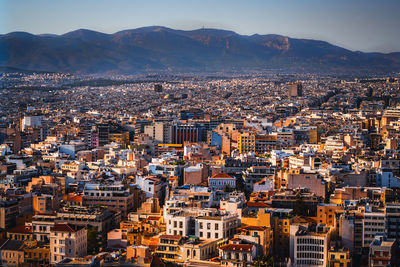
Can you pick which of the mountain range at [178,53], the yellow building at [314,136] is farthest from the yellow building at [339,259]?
the mountain range at [178,53]

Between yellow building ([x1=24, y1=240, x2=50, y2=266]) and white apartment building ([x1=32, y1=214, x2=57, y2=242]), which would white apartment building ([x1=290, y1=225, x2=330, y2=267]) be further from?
white apartment building ([x1=32, y1=214, x2=57, y2=242])

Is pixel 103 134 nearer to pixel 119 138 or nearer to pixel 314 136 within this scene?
pixel 119 138

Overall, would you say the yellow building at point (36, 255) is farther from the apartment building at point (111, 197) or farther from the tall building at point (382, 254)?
the tall building at point (382, 254)

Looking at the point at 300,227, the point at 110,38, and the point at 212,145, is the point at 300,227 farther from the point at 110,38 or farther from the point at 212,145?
the point at 110,38

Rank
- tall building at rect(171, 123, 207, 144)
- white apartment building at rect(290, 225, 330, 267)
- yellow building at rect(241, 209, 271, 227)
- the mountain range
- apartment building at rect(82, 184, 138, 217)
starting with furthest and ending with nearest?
1. the mountain range
2. tall building at rect(171, 123, 207, 144)
3. apartment building at rect(82, 184, 138, 217)
4. yellow building at rect(241, 209, 271, 227)
5. white apartment building at rect(290, 225, 330, 267)

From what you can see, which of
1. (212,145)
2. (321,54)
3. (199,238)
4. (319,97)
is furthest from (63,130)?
(321,54)

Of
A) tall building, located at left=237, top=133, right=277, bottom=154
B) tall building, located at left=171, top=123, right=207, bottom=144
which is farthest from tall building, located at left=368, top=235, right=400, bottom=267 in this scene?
tall building, located at left=171, top=123, right=207, bottom=144
